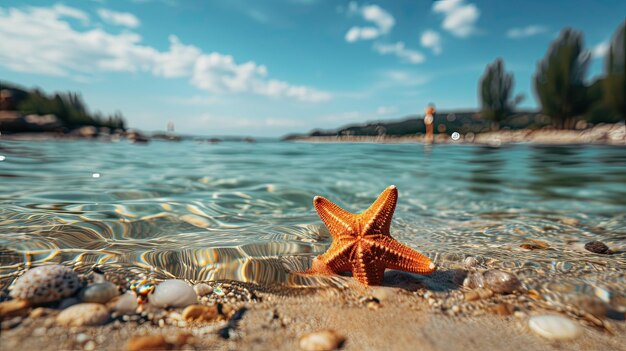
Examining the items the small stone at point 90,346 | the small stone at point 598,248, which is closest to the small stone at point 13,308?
the small stone at point 90,346

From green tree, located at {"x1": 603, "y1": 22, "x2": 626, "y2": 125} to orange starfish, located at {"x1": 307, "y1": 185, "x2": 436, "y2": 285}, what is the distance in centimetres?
5201

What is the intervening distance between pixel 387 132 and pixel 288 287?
3075 inches

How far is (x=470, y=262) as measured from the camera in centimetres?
278

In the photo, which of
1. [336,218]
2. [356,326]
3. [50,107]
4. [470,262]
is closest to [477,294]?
[470,262]

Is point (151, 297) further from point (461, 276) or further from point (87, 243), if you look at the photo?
point (461, 276)

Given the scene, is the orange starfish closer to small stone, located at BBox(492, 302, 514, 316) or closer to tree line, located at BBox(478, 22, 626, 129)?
small stone, located at BBox(492, 302, 514, 316)

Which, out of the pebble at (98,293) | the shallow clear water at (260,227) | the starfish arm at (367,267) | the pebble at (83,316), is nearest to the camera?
the pebble at (83,316)

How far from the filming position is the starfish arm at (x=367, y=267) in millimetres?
2250

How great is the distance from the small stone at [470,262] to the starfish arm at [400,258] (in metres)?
0.87

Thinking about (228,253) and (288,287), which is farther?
(228,253)

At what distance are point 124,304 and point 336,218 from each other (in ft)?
5.49

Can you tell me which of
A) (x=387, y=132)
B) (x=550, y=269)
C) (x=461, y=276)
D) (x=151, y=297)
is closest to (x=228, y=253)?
(x=151, y=297)

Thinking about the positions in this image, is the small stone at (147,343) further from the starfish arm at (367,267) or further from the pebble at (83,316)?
the starfish arm at (367,267)

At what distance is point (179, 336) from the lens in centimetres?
160
